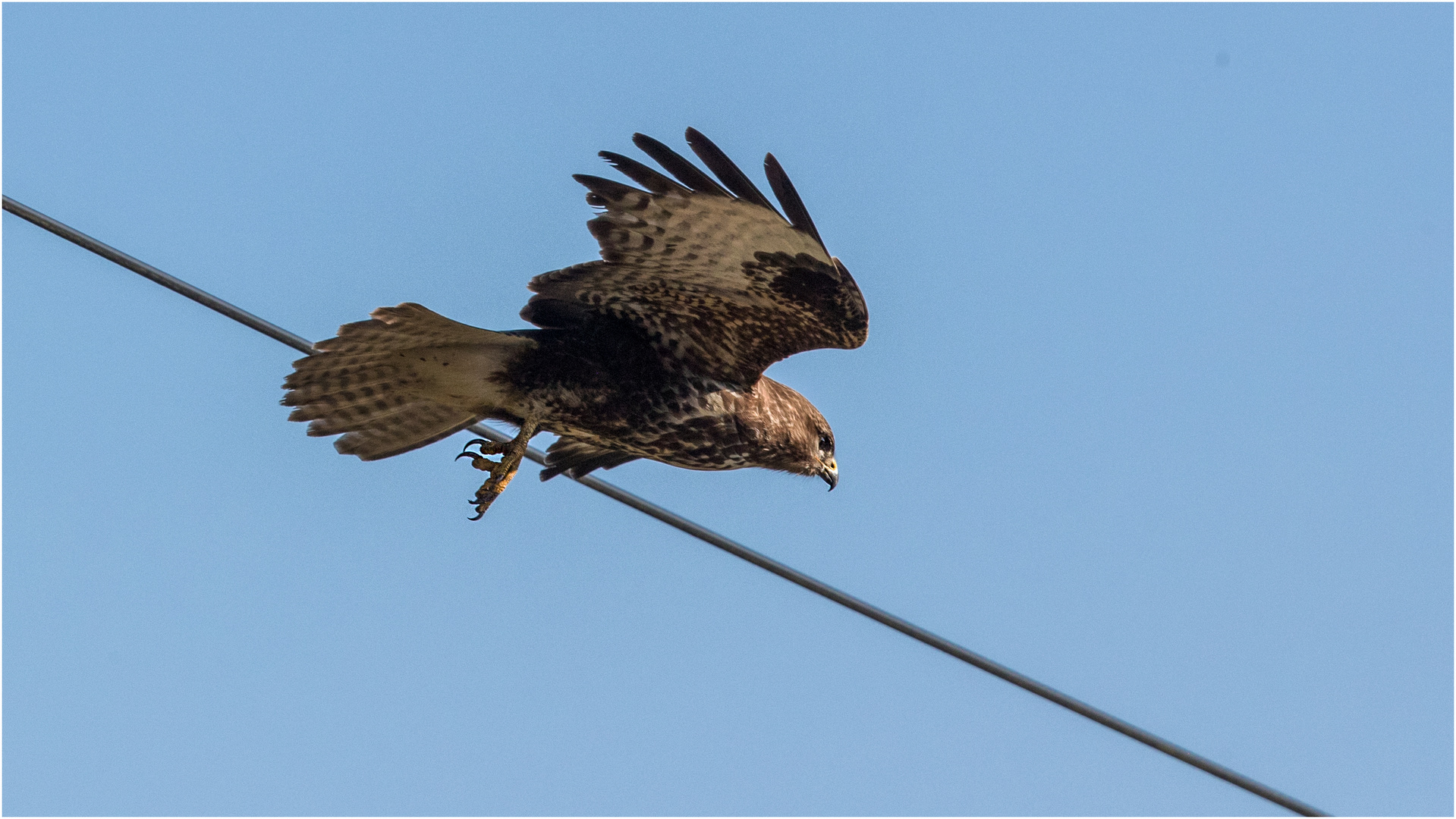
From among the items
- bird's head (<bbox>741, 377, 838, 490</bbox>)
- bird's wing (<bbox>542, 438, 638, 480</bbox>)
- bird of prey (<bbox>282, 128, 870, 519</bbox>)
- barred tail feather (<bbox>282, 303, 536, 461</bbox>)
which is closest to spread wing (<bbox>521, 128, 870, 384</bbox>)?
bird of prey (<bbox>282, 128, 870, 519</bbox>)

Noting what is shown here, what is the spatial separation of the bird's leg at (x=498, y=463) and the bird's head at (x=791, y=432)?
81 cm

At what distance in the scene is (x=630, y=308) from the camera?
566 cm

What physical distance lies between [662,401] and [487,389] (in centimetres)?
64

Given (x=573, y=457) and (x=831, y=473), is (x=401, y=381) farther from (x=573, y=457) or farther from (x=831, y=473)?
(x=831, y=473)

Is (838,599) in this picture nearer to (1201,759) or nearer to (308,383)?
(1201,759)

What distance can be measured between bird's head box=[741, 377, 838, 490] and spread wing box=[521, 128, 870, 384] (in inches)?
6.5

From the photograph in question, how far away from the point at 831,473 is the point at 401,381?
1.81 metres

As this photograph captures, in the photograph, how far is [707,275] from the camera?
5477 millimetres

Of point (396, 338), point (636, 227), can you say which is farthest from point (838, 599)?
point (396, 338)

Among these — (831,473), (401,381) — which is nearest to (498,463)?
(401,381)

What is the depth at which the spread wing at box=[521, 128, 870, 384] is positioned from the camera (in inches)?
202

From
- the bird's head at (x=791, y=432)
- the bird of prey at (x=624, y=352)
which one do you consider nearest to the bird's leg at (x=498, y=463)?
the bird of prey at (x=624, y=352)

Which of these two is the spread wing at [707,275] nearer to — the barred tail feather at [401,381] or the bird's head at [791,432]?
the bird's head at [791,432]

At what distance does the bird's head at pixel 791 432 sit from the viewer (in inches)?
233
